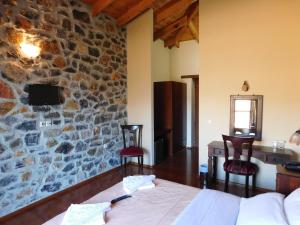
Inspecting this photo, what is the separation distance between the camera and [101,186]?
363 centimetres

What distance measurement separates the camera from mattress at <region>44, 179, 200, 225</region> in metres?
1.59

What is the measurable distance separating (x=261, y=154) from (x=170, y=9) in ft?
11.1

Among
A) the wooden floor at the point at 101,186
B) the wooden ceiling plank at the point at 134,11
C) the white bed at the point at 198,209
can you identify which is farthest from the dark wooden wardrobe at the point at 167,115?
the white bed at the point at 198,209

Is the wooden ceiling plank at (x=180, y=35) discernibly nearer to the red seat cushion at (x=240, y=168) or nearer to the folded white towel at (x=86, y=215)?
the red seat cushion at (x=240, y=168)

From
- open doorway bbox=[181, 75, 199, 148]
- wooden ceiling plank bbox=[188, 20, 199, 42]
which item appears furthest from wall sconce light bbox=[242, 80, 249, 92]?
open doorway bbox=[181, 75, 199, 148]

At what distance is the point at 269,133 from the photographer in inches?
131

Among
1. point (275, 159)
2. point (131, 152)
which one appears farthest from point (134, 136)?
point (275, 159)

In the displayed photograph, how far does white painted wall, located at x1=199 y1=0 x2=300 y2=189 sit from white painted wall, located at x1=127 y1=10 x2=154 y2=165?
1078 mm

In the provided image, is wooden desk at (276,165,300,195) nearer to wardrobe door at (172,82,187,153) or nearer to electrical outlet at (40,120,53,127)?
electrical outlet at (40,120,53,127)

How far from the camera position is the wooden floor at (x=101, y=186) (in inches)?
107

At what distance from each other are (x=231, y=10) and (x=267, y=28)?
642mm

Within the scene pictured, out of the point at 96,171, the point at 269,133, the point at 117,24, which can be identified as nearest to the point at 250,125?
the point at 269,133

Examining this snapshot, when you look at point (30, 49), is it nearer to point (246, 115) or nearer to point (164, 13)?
point (164, 13)

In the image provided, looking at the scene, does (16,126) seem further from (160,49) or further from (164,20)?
(160,49)
